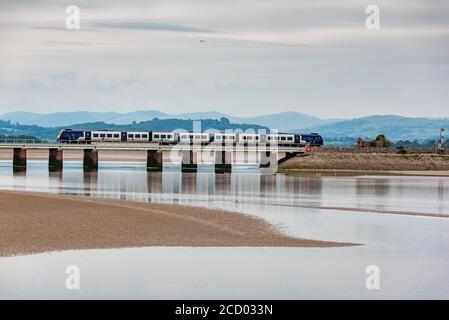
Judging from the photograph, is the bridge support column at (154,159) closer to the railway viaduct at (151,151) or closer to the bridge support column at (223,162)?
the railway viaduct at (151,151)

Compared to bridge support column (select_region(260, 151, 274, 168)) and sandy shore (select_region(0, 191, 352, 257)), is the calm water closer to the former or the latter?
sandy shore (select_region(0, 191, 352, 257))

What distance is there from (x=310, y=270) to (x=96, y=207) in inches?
852

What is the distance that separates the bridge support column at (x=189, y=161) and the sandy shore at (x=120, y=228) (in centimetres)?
6781

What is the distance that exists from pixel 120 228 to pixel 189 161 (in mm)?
92076

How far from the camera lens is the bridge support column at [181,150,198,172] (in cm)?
11993

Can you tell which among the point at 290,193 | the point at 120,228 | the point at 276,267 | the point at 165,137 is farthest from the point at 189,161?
the point at 276,267

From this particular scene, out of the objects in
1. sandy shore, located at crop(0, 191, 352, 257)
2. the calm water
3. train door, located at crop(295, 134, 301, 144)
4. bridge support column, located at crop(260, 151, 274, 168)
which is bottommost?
the calm water

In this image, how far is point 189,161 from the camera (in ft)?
433

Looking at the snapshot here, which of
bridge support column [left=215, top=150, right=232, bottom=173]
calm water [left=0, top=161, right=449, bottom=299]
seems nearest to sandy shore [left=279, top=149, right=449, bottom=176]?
bridge support column [left=215, top=150, right=232, bottom=173]

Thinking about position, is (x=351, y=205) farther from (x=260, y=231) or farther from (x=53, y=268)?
(x=53, y=268)

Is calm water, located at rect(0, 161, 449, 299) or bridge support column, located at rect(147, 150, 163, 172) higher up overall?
bridge support column, located at rect(147, 150, 163, 172)

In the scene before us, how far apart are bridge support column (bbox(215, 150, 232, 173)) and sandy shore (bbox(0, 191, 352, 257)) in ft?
215

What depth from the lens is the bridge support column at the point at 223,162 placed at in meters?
118
